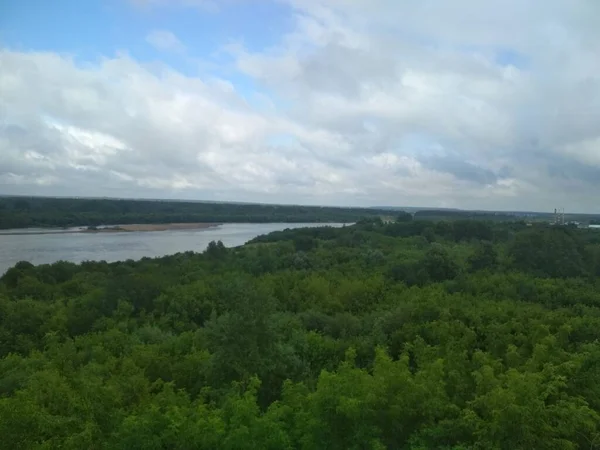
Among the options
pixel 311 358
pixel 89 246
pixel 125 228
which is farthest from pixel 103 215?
pixel 311 358

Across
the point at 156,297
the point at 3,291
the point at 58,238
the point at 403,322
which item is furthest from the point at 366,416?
the point at 58,238

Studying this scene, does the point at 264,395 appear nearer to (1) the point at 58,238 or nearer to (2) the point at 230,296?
(2) the point at 230,296

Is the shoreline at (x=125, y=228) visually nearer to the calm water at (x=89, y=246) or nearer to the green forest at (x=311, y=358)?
the calm water at (x=89, y=246)

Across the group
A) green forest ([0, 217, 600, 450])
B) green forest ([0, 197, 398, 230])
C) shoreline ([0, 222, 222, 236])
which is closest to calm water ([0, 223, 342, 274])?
shoreline ([0, 222, 222, 236])

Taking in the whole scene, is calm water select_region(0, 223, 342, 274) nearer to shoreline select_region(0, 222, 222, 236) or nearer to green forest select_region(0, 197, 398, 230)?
shoreline select_region(0, 222, 222, 236)

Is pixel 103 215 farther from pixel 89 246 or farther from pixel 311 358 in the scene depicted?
pixel 311 358
